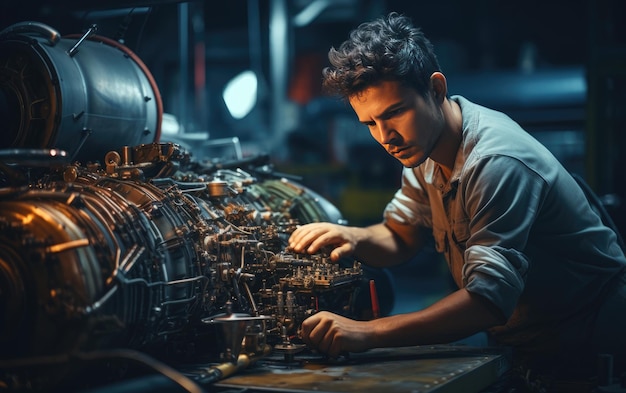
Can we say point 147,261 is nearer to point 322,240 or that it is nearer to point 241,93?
point 322,240

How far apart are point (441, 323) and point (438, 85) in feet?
2.78

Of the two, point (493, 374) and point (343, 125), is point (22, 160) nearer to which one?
point (493, 374)

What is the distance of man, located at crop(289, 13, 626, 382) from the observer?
2.43 metres

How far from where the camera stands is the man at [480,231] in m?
2.43

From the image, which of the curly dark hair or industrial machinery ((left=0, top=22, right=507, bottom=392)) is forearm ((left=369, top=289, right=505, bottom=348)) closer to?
industrial machinery ((left=0, top=22, right=507, bottom=392))

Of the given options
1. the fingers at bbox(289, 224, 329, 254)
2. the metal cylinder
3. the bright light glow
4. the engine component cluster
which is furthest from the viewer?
the bright light glow

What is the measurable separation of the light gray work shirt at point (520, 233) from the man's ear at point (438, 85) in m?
0.14

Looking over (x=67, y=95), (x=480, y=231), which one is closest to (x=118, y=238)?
(x=67, y=95)

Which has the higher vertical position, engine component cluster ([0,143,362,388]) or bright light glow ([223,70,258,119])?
bright light glow ([223,70,258,119])

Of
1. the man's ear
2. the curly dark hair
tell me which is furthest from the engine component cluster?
the man's ear

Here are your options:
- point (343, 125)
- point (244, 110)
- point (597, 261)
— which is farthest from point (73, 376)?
point (343, 125)

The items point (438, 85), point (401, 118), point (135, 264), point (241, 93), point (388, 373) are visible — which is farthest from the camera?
point (241, 93)

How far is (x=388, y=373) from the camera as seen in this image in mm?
2293

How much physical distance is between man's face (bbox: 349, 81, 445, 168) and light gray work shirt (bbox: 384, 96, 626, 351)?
14cm
